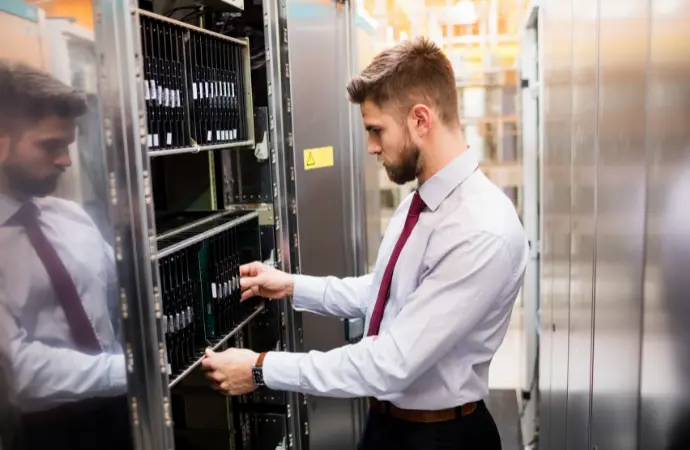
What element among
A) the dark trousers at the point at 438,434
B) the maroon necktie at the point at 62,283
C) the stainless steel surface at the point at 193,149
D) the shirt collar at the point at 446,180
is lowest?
the dark trousers at the point at 438,434

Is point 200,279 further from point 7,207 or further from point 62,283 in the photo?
point 7,207

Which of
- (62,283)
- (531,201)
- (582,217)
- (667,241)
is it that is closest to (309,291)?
(582,217)

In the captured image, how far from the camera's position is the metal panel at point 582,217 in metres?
1.71

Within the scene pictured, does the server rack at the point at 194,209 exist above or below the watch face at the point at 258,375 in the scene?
above

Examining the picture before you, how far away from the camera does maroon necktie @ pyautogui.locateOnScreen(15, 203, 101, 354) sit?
113 cm

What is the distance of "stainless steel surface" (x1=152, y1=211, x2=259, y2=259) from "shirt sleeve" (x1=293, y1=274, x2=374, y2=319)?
0.85ft

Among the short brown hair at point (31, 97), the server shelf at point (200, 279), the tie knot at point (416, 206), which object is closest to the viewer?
the short brown hair at point (31, 97)

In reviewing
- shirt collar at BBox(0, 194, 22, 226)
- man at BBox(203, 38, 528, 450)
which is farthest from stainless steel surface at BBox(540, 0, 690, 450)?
shirt collar at BBox(0, 194, 22, 226)

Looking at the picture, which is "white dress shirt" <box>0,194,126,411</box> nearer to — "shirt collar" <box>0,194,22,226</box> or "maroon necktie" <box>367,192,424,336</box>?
"shirt collar" <box>0,194,22,226</box>

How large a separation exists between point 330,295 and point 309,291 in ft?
0.23

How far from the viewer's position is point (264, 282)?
199 cm

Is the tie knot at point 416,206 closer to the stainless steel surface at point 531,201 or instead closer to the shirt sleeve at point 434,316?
the shirt sleeve at point 434,316

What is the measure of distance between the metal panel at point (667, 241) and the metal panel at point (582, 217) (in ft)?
1.73

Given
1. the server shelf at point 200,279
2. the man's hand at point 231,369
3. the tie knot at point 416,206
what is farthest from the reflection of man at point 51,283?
the tie knot at point 416,206
